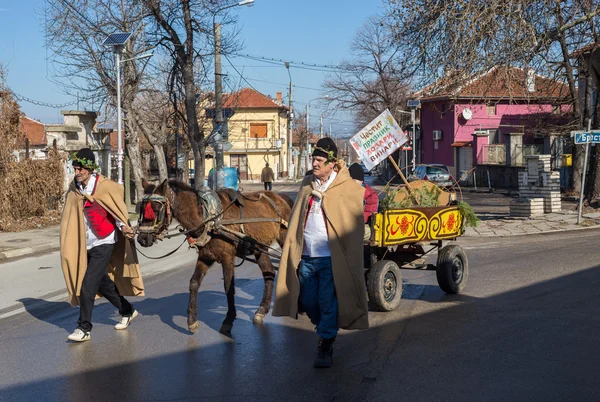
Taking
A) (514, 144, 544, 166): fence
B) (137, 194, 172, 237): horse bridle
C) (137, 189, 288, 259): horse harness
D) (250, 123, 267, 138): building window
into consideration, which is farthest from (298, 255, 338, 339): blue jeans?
(250, 123, 267, 138): building window

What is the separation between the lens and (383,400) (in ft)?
19.0

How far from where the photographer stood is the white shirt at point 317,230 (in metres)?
6.79

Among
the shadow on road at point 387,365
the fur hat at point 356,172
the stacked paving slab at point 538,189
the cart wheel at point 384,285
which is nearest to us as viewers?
the shadow on road at point 387,365

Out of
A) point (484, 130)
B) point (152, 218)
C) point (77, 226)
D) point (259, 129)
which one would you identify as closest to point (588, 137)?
point (152, 218)

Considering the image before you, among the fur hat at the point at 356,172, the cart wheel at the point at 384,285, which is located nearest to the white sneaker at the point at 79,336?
the cart wheel at the point at 384,285

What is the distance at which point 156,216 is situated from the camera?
7.70m

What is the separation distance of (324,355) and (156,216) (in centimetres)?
223

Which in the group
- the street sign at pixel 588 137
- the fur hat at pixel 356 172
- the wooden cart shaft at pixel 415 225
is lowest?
the wooden cart shaft at pixel 415 225

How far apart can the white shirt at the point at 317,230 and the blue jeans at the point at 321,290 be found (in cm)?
7

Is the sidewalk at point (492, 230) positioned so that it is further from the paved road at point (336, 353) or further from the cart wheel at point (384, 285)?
the cart wheel at point (384, 285)

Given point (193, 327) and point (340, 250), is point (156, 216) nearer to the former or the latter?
point (193, 327)

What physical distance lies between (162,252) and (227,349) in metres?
9.92

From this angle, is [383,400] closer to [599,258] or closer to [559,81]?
[599,258]

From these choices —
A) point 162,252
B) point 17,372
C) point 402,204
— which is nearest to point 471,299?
point 402,204
